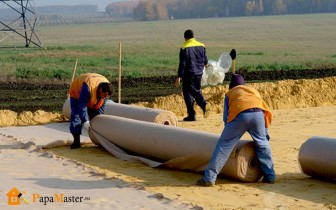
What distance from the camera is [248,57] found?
152ft

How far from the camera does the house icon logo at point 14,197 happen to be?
9328 mm

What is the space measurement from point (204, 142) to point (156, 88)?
538 inches

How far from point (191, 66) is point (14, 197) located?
7272 millimetres

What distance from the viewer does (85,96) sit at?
42.4ft

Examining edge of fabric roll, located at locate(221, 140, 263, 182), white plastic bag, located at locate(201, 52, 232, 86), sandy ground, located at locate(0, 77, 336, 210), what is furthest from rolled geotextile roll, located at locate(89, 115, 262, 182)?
white plastic bag, located at locate(201, 52, 232, 86)

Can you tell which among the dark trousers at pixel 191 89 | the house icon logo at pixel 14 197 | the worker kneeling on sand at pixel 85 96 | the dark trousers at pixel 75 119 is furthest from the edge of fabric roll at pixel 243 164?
the dark trousers at pixel 191 89

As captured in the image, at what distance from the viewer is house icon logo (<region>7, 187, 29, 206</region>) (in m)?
9.33

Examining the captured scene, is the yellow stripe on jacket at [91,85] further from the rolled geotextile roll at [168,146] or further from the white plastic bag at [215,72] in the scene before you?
the white plastic bag at [215,72]

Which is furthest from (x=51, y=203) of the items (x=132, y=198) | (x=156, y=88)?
(x=156, y=88)

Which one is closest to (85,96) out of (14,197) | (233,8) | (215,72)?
(14,197)

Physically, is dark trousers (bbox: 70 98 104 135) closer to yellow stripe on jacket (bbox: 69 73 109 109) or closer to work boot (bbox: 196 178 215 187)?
yellow stripe on jacket (bbox: 69 73 109 109)

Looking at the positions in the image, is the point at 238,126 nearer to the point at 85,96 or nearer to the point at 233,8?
the point at 85,96

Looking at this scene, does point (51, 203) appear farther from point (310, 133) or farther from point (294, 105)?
point (294, 105)

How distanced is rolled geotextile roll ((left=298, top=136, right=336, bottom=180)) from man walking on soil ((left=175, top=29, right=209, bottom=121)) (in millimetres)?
5497
